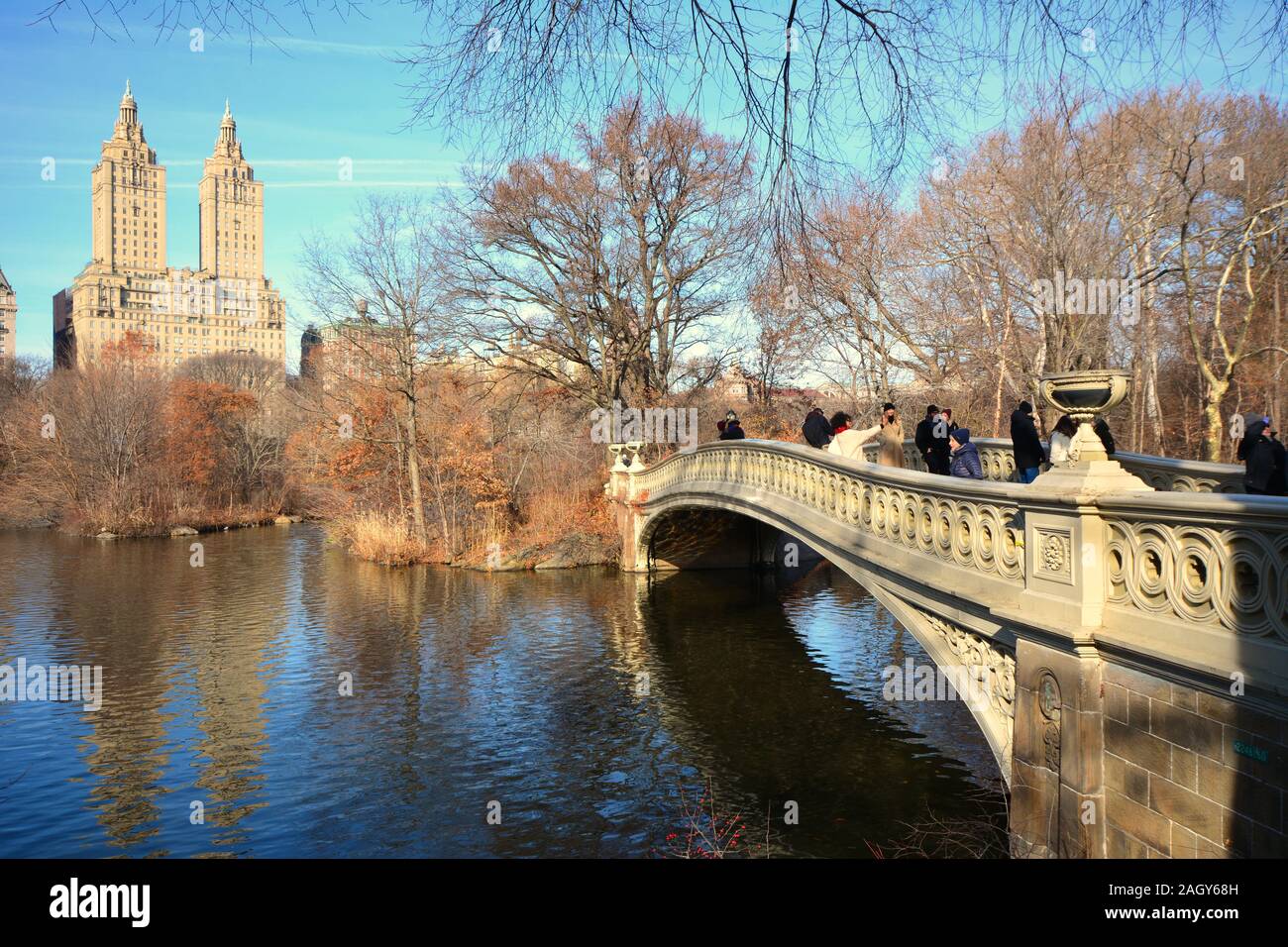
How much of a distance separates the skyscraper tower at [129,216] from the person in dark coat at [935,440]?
119282 millimetres

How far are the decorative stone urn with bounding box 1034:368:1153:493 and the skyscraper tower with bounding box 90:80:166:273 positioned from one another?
124373mm

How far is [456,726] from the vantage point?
12047 mm

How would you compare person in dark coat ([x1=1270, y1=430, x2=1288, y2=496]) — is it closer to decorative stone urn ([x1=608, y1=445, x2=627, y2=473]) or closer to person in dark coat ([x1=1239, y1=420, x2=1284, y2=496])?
person in dark coat ([x1=1239, y1=420, x2=1284, y2=496])

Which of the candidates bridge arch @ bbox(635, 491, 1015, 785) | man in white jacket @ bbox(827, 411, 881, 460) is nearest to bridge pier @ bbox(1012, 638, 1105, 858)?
bridge arch @ bbox(635, 491, 1015, 785)

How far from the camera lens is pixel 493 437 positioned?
29.3m

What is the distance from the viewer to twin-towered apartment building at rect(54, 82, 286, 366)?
342 feet

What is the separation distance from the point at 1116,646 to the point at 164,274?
126 metres

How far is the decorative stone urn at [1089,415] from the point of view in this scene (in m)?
5.25

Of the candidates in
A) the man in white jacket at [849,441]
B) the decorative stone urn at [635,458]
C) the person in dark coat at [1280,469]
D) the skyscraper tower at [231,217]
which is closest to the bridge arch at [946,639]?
the man in white jacket at [849,441]

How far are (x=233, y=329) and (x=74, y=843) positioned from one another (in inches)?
4570
